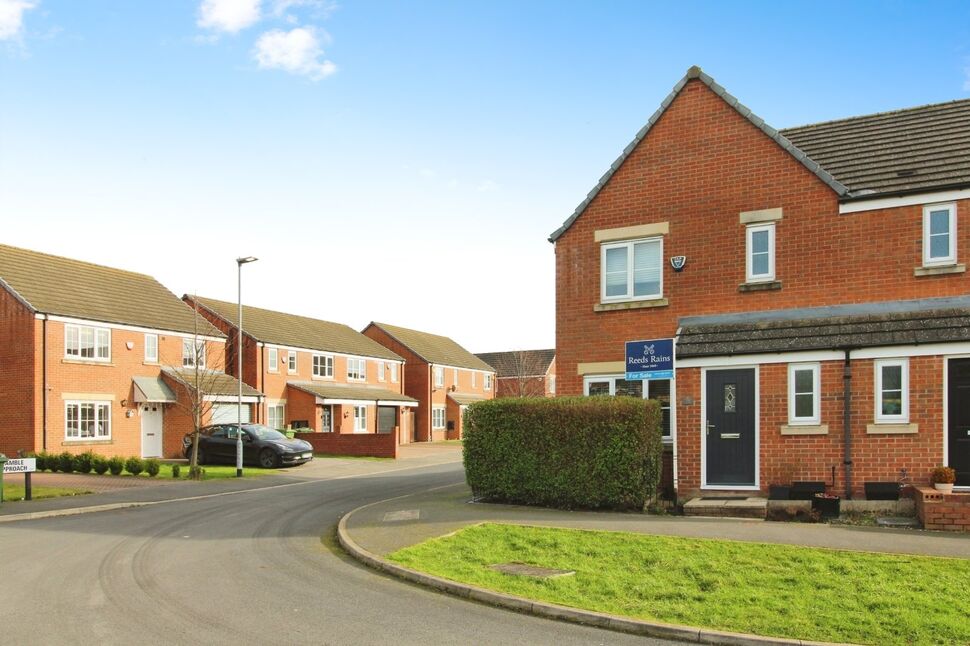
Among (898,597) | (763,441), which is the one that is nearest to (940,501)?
(763,441)

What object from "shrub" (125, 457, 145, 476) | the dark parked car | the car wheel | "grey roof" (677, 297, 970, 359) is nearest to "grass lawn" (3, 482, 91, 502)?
"shrub" (125, 457, 145, 476)

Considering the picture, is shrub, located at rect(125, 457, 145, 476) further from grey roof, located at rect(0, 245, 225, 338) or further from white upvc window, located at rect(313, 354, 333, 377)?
white upvc window, located at rect(313, 354, 333, 377)

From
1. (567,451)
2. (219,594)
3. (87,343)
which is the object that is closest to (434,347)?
(87,343)

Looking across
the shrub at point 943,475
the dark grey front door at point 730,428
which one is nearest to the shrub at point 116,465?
the dark grey front door at point 730,428

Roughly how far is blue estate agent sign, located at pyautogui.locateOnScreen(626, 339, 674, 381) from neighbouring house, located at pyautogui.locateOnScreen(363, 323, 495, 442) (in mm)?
42460

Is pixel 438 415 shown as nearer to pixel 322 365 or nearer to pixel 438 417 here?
pixel 438 417

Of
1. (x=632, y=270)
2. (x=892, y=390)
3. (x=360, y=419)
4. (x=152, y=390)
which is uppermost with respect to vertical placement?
(x=632, y=270)

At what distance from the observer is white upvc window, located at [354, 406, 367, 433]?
5028cm

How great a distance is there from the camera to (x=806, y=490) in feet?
48.1

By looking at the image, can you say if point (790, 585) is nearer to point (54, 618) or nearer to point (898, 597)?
point (898, 597)

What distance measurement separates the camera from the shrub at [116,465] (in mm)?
25922

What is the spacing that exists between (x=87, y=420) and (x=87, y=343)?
3126 millimetres

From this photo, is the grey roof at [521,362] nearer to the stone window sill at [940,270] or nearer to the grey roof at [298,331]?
the grey roof at [298,331]

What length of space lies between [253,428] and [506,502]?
57.9 feet
